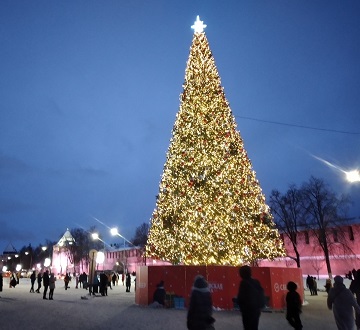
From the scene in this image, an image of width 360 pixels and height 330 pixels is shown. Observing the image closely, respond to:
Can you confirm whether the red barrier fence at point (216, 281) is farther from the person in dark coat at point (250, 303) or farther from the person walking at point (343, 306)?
the person in dark coat at point (250, 303)

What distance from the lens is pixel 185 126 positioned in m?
20.5

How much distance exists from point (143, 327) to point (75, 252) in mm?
85117

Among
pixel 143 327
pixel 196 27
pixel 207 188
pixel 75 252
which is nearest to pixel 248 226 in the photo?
pixel 207 188

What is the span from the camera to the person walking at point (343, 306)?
7.42 m

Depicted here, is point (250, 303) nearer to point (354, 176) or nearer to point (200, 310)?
point (200, 310)

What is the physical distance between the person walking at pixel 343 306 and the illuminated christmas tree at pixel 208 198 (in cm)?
1100

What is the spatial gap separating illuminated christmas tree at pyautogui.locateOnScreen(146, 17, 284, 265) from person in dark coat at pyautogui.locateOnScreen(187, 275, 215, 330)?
12.6 meters

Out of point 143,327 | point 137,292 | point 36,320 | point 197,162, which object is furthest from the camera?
point 197,162

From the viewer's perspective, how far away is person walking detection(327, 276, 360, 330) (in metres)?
7.42

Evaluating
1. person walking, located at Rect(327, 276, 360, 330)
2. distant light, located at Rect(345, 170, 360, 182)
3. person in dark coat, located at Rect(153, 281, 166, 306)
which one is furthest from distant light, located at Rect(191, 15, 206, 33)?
person walking, located at Rect(327, 276, 360, 330)

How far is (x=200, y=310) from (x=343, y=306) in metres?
3.46

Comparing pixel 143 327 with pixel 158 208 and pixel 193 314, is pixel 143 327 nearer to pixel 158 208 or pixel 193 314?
pixel 193 314

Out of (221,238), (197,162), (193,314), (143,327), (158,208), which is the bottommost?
(143,327)

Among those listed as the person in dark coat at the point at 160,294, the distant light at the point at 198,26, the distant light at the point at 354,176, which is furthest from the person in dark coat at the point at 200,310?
the distant light at the point at 198,26
